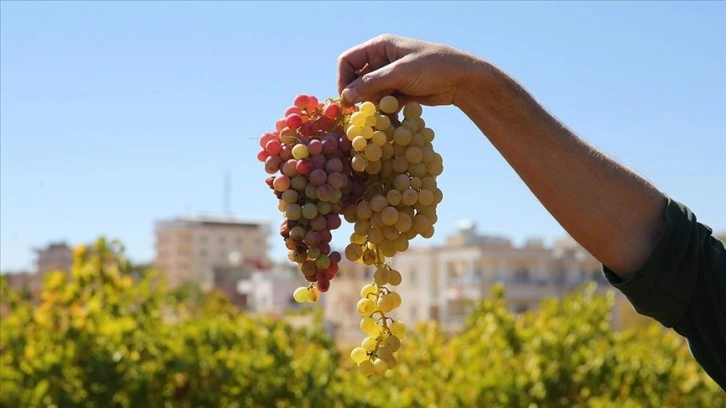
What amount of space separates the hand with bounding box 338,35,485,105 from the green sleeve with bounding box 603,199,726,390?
0.46 m

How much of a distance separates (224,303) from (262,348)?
2.74m

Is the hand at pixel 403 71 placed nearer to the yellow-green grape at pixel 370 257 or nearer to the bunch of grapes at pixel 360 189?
the bunch of grapes at pixel 360 189

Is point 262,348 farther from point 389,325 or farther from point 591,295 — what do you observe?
point 389,325

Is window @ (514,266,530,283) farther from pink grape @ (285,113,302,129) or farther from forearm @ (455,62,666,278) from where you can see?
pink grape @ (285,113,302,129)

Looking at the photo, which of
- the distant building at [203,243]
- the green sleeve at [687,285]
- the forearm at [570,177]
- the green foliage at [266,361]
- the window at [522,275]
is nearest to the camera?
the forearm at [570,177]

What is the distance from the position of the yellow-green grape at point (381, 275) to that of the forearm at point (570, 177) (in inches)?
12.6

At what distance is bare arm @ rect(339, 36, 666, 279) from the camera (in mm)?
1447

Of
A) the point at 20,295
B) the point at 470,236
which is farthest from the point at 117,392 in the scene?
the point at 470,236

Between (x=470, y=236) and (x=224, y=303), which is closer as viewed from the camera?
(x=224, y=303)

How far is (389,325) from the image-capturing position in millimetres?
1448

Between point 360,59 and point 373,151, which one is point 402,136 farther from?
point 360,59

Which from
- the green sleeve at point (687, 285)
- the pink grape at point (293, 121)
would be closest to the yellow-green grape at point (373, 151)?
the pink grape at point (293, 121)

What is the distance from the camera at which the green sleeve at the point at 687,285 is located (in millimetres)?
1708

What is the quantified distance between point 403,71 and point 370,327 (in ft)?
1.20
